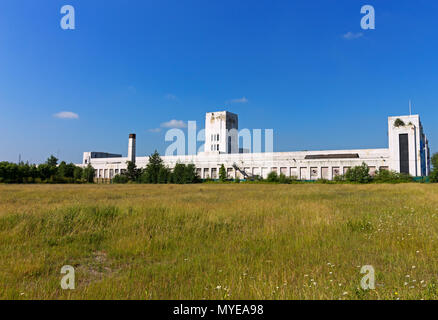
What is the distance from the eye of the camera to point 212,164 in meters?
99.2

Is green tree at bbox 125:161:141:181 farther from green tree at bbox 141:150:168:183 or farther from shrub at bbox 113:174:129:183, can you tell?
green tree at bbox 141:150:168:183

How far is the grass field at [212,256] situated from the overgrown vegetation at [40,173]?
78829mm

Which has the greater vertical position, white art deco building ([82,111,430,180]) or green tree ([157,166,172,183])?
white art deco building ([82,111,430,180])

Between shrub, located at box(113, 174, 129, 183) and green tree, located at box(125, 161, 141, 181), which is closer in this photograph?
shrub, located at box(113, 174, 129, 183)

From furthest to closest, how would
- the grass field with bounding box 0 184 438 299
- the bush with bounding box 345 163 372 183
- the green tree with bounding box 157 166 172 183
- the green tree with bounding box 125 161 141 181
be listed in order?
the green tree with bounding box 125 161 141 181 → the green tree with bounding box 157 166 172 183 → the bush with bounding box 345 163 372 183 → the grass field with bounding box 0 184 438 299

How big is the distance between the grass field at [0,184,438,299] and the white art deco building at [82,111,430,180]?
2928 inches

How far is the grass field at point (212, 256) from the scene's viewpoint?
4.46 metres

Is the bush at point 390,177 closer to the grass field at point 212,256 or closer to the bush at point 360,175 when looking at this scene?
the bush at point 360,175

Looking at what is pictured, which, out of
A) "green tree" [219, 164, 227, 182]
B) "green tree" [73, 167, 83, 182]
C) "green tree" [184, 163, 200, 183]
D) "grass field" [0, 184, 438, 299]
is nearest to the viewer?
"grass field" [0, 184, 438, 299]

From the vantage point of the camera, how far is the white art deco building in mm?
73125

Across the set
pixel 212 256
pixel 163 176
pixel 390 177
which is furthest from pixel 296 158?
pixel 212 256

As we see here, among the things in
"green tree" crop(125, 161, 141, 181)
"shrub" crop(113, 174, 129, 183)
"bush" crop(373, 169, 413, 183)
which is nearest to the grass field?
"bush" crop(373, 169, 413, 183)
